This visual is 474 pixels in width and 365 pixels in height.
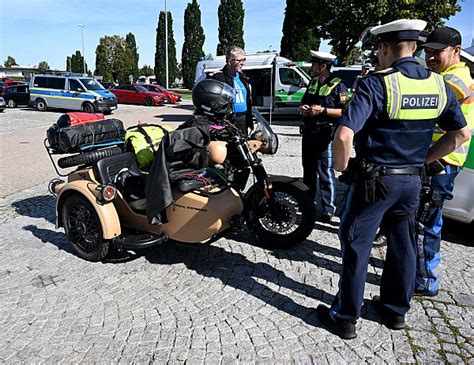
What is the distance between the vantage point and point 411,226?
8.85ft

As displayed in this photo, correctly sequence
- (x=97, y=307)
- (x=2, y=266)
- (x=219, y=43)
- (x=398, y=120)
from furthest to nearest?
(x=219, y=43) < (x=2, y=266) < (x=97, y=307) < (x=398, y=120)

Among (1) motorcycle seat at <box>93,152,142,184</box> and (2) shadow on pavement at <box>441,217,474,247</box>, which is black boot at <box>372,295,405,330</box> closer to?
(2) shadow on pavement at <box>441,217,474,247</box>

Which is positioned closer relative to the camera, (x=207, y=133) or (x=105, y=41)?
(x=207, y=133)

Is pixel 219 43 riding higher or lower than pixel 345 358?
higher

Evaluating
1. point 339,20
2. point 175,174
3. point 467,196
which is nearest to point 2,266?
point 175,174

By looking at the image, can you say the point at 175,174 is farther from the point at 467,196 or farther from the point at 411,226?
the point at 467,196

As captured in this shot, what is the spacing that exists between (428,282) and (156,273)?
2.30m

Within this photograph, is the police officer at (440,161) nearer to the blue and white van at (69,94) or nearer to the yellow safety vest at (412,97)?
the yellow safety vest at (412,97)

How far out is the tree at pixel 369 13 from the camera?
68.1ft

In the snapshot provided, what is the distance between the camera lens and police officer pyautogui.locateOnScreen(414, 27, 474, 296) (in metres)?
3.01

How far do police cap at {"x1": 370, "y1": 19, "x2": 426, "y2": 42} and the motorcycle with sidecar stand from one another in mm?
1573

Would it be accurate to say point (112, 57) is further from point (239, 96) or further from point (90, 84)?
point (239, 96)

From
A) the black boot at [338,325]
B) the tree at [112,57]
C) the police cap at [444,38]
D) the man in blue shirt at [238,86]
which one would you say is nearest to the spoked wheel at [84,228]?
the man in blue shirt at [238,86]

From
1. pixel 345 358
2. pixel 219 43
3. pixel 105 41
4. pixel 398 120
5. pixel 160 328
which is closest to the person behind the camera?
pixel 398 120
